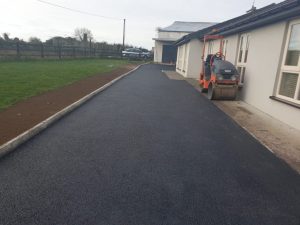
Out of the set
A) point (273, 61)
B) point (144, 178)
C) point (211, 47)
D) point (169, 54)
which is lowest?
point (144, 178)

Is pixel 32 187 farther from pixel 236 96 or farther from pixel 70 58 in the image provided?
pixel 70 58

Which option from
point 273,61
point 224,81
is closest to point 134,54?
point 224,81

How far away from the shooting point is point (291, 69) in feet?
24.1

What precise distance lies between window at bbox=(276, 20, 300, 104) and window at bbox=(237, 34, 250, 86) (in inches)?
121

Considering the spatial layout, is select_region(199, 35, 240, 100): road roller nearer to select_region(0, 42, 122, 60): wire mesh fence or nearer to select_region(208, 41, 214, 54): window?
select_region(208, 41, 214, 54): window

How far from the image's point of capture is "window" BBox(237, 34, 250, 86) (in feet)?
35.8

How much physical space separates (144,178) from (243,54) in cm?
931

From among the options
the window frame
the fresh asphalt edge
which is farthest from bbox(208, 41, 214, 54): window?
the fresh asphalt edge

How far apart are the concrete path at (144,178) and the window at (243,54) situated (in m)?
5.17

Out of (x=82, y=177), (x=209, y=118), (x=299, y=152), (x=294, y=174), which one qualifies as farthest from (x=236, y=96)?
(x=82, y=177)

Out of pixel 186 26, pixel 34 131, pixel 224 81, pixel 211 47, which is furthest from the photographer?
pixel 186 26

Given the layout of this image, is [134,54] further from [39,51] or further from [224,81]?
[224,81]

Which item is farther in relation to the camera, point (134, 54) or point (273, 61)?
point (134, 54)

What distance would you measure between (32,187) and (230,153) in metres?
3.67
